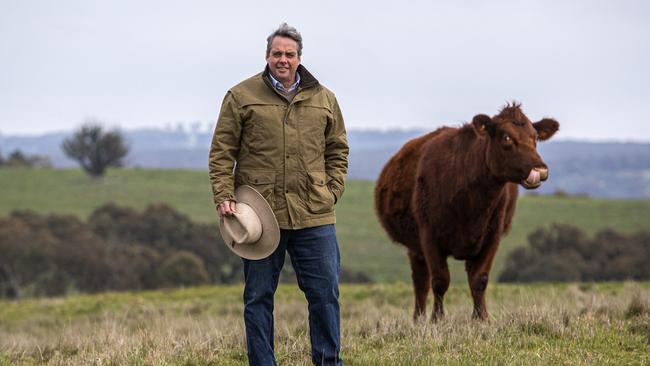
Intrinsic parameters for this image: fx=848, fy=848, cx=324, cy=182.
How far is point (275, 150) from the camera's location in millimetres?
5887

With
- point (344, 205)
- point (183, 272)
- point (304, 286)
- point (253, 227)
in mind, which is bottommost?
point (183, 272)

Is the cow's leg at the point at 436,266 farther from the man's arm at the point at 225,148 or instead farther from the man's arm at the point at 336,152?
the man's arm at the point at 225,148

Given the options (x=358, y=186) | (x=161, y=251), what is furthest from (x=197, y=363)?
(x=358, y=186)

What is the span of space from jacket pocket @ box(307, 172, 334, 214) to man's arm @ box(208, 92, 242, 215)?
0.54 meters

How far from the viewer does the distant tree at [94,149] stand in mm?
74438

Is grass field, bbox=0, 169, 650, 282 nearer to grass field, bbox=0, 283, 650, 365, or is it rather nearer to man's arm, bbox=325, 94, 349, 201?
grass field, bbox=0, 283, 650, 365

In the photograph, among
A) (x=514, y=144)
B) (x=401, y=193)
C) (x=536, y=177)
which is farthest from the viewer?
(x=401, y=193)

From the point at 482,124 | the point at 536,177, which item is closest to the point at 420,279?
the point at 482,124

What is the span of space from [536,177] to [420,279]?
9.92ft

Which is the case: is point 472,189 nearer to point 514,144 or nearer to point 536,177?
point 514,144

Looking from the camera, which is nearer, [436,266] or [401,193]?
[436,266]

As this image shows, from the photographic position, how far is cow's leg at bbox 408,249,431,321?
10.7 meters

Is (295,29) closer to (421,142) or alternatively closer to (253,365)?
(253,365)

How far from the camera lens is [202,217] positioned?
194 feet
